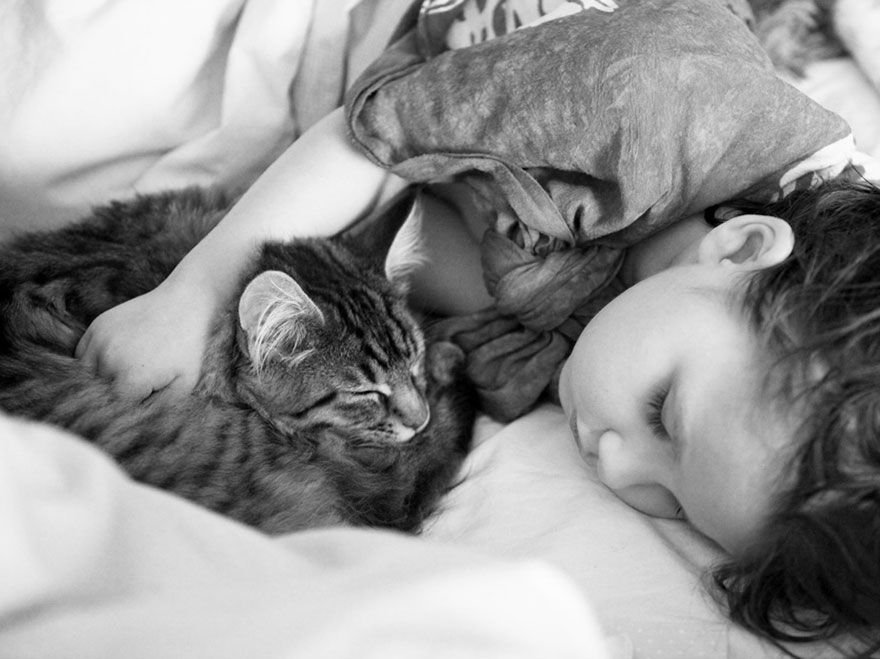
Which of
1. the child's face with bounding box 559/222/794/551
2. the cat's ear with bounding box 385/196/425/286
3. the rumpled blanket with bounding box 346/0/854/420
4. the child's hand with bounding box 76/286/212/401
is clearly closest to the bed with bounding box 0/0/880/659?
the child's face with bounding box 559/222/794/551

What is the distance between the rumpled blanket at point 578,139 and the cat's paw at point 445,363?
0.14ft

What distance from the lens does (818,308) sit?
1.03 metres

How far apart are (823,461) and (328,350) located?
0.85 m

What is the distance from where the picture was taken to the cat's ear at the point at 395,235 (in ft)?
5.10

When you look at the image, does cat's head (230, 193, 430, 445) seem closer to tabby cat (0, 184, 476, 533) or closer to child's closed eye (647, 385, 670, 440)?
tabby cat (0, 184, 476, 533)

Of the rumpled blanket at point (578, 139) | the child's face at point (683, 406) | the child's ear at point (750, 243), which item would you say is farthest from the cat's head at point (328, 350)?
the child's ear at point (750, 243)

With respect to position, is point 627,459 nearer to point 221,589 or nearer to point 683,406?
point 683,406

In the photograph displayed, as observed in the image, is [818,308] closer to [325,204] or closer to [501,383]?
[501,383]

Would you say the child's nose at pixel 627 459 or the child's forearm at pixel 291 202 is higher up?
the child's forearm at pixel 291 202

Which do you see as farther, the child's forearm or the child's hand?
the child's forearm

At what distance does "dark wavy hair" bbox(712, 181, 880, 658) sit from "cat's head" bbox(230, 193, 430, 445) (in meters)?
0.68

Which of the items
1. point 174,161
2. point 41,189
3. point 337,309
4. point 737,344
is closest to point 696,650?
point 737,344

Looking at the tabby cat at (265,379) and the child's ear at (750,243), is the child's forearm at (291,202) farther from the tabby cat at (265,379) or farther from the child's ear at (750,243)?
the child's ear at (750,243)

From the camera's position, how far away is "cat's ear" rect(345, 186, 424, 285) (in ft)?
5.10
